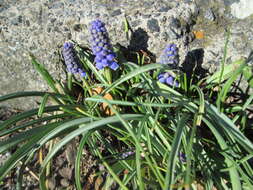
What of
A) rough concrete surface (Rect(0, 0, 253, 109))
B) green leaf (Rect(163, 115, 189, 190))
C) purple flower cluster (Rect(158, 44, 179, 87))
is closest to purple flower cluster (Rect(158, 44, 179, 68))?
purple flower cluster (Rect(158, 44, 179, 87))

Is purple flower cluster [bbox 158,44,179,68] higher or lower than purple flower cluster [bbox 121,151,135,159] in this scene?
higher

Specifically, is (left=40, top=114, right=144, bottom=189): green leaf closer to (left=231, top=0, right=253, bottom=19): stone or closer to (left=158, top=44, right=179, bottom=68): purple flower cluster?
(left=158, top=44, right=179, bottom=68): purple flower cluster

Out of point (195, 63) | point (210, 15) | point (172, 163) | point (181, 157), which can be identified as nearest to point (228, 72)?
point (195, 63)

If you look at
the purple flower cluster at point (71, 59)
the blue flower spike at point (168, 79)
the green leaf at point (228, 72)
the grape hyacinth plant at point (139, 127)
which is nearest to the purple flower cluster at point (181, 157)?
the grape hyacinth plant at point (139, 127)

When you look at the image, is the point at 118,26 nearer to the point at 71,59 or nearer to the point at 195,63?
the point at 71,59

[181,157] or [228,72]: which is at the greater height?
[228,72]

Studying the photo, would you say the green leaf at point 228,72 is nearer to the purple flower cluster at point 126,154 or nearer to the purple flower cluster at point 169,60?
the purple flower cluster at point 169,60

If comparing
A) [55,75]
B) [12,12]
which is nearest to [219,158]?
[55,75]
